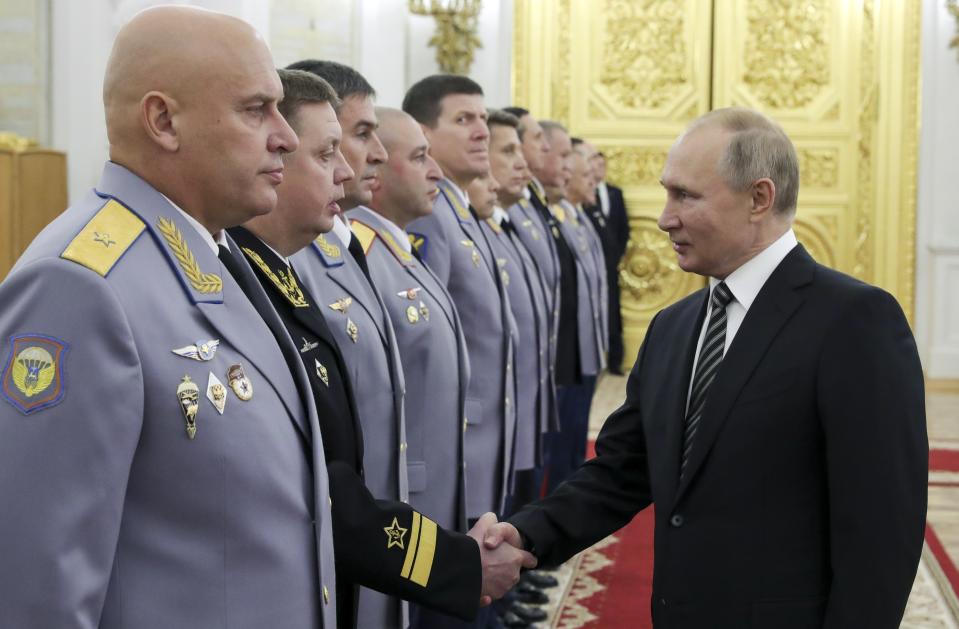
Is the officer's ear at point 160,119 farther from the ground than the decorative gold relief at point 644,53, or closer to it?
closer to it

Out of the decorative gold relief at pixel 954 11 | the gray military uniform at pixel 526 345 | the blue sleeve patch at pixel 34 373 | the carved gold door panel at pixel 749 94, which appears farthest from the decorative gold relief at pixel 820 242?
the blue sleeve patch at pixel 34 373

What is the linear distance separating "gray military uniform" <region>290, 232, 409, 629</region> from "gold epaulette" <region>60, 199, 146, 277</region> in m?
0.90

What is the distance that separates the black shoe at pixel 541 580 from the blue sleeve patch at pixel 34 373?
127 inches

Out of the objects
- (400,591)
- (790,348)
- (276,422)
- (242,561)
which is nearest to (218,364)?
(276,422)

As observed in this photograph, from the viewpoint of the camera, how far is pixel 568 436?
565cm

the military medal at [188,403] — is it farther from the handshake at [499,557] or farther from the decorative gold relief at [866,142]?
the decorative gold relief at [866,142]

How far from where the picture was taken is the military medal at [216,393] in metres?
1.37

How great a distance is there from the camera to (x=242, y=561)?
1.41 m

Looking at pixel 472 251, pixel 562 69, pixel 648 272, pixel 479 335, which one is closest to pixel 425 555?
pixel 479 335

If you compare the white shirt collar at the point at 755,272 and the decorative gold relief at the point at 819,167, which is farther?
the decorative gold relief at the point at 819,167

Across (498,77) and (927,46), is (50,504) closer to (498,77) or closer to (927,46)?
(498,77)

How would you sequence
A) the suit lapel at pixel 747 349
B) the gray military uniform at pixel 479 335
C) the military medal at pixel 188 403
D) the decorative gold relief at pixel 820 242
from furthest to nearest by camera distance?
the decorative gold relief at pixel 820 242
the gray military uniform at pixel 479 335
the suit lapel at pixel 747 349
the military medal at pixel 188 403

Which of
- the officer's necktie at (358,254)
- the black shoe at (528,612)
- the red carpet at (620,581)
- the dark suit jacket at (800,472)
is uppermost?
the officer's necktie at (358,254)

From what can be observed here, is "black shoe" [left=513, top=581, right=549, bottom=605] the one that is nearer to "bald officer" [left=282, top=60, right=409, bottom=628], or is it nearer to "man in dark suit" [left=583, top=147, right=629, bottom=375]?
"bald officer" [left=282, top=60, right=409, bottom=628]
